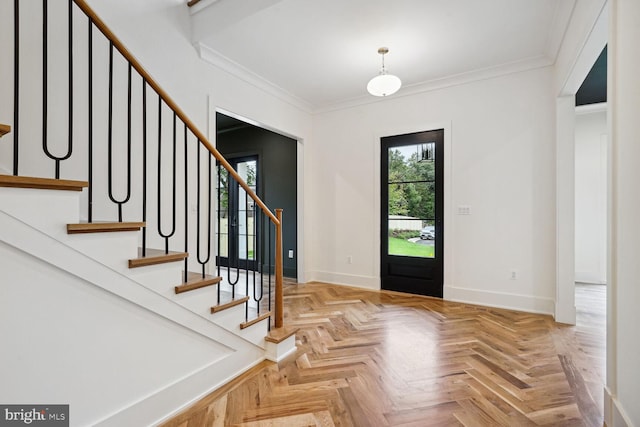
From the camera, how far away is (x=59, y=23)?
2.04 metres

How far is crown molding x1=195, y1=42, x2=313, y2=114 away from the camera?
122 inches

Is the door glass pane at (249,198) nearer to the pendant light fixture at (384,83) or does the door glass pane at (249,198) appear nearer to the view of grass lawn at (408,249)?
the view of grass lawn at (408,249)

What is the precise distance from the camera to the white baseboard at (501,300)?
10.8 feet

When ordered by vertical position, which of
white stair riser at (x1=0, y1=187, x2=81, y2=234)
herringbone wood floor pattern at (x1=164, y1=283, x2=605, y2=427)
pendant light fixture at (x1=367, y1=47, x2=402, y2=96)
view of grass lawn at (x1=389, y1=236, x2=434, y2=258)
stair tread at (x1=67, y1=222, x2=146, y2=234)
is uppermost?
pendant light fixture at (x1=367, y1=47, x2=402, y2=96)

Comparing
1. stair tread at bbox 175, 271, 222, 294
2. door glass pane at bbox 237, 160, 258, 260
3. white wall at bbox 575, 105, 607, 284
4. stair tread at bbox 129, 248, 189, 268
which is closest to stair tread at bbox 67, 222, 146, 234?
stair tread at bbox 129, 248, 189, 268

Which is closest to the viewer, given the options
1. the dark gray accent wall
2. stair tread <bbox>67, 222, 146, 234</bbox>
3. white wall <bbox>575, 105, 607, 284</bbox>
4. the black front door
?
stair tread <bbox>67, 222, 146, 234</bbox>

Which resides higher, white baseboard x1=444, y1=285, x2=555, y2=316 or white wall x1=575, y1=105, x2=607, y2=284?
white wall x1=575, y1=105, x2=607, y2=284

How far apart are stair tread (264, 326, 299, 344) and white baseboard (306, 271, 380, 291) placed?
2198mm

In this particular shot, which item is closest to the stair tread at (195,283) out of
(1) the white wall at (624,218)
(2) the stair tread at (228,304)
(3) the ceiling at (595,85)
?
(2) the stair tread at (228,304)

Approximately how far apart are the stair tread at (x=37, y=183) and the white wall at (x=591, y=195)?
6.12 meters

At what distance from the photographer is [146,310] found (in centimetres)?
156

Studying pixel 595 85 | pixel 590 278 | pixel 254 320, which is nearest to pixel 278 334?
pixel 254 320

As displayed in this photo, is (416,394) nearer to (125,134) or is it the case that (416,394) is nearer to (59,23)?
(125,134)

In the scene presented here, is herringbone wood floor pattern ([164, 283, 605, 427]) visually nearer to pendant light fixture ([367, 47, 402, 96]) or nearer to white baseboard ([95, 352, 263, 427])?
white baseboard ([95, 352, 263, 427])
